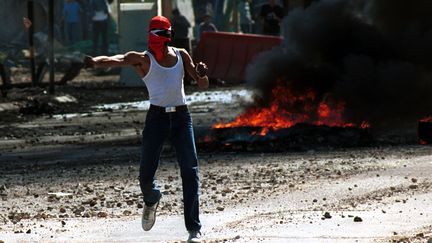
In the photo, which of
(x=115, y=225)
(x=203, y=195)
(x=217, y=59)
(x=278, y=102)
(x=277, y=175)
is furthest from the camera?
(x=217, y=59)

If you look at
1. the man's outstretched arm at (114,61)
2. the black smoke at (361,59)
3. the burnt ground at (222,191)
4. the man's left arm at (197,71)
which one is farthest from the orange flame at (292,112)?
the man's outstretched arm at (114,61)

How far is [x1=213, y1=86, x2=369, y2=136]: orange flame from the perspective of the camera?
18.7 meters

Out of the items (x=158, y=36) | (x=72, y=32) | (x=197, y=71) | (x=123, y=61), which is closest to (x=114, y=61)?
(x=123, y=61)

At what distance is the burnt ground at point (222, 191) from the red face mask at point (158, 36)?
155cm

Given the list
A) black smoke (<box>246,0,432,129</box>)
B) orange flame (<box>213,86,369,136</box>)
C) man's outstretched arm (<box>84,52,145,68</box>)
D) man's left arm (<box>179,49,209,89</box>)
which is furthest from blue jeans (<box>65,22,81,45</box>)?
man's outstretched arm (<box>84,52,145,68</box>)

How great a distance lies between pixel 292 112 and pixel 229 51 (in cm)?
1165

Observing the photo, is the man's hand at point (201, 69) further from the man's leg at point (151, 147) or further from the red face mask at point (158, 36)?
the man's leg at point (151, 147)

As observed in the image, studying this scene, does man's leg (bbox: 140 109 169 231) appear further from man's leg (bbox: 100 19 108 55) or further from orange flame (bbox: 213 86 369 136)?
man's leg (bbox: 100 19 108 55)

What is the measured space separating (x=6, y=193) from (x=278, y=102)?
6.98 metres

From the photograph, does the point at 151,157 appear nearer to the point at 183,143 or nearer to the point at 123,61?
the point at 183,143

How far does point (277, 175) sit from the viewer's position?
1437cm

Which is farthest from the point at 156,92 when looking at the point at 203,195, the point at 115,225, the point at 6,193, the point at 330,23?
the point at 330,23

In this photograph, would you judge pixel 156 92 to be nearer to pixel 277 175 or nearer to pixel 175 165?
pixel 277 175

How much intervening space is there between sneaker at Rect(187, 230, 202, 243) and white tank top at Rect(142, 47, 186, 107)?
1011 millimetres
